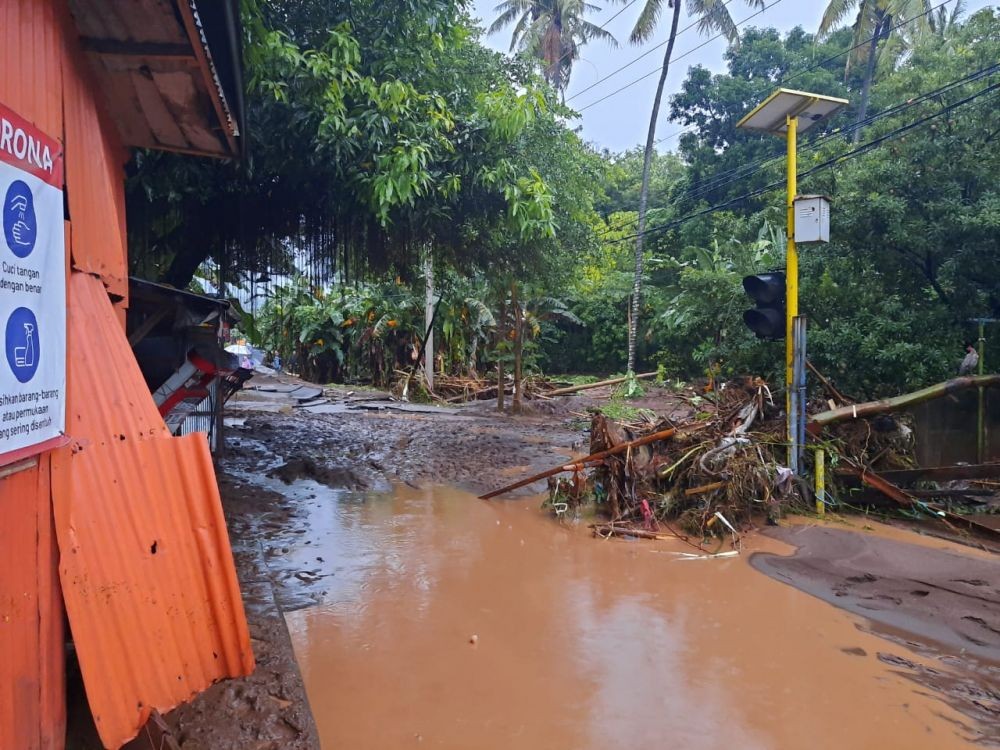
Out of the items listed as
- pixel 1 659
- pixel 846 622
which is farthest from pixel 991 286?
pixel 1 659

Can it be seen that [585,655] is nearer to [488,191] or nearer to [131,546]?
[131,546]

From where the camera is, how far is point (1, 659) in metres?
2.31

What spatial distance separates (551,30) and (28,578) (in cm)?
2894

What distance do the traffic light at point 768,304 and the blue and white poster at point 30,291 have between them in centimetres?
657

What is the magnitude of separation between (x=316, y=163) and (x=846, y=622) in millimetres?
6486

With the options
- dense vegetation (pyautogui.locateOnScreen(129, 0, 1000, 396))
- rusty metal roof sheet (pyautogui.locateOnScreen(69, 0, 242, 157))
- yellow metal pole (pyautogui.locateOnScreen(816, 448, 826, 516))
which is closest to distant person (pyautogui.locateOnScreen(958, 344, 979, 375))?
dense vegetation (pyautogui.locateOnScreen(129, 0, 1000, 396))

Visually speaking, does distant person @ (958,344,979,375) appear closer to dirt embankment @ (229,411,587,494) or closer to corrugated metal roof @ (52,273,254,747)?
dirt embankment @ (229,411,587,494)

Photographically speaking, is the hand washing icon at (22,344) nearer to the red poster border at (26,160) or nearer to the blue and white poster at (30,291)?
the blue and white poster at (30,291)

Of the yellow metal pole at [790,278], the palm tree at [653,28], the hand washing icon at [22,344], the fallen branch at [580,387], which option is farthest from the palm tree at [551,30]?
the hand washing icon at [22,344]

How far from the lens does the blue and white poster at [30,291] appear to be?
2.22m

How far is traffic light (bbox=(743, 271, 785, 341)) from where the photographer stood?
7.43m

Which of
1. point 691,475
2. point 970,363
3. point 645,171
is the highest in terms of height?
point 645,171

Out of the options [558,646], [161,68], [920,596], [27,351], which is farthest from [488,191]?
[27,351]

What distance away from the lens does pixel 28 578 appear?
2.46 metres
